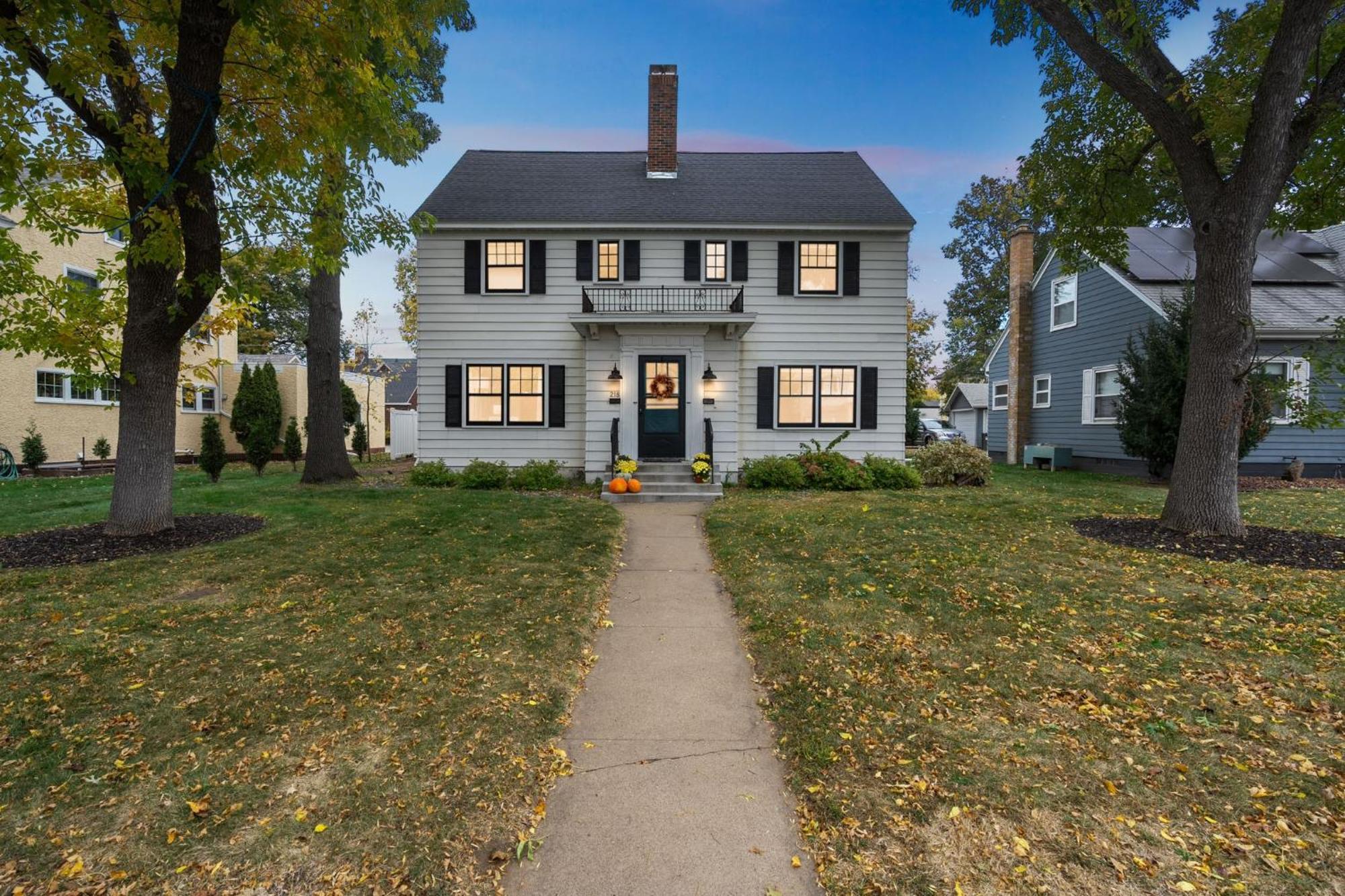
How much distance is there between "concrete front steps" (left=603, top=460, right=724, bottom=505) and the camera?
35.0 ft

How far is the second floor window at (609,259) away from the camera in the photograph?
12.6m

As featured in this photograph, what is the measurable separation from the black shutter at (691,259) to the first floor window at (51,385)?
54.0 feet

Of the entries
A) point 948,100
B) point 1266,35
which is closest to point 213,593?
point 1266,35

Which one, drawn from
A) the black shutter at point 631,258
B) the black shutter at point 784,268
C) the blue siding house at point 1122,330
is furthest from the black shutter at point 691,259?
the blue siding house at point 1122,330

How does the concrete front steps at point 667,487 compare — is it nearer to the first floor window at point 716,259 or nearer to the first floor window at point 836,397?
the first floor window at point 836,397

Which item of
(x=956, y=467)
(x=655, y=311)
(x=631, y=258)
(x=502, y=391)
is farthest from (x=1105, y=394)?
(x=502, y=391)

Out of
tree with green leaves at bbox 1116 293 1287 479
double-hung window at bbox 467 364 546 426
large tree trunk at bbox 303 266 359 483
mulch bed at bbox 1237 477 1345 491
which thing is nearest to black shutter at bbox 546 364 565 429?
double-hung window at bbox 467 364 546 426

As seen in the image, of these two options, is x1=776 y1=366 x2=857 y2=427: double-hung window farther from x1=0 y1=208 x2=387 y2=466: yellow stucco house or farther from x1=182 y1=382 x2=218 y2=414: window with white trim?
x1=182 y1=382 x2=218 y2=414: window with white trim

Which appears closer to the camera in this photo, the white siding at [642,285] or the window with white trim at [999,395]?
the white siding at [642,285]

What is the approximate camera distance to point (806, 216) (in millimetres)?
12539

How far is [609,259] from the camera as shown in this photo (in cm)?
1264

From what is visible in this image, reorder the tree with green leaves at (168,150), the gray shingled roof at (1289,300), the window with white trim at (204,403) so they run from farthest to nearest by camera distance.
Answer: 1. the window with white trim at (204,403)
2. the gray shingled roof at (1289,300)
3. the tree with green leaves at (168,150)

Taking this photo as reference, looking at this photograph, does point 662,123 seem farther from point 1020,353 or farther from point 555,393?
point 1020,353

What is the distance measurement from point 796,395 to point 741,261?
3.18 metres
